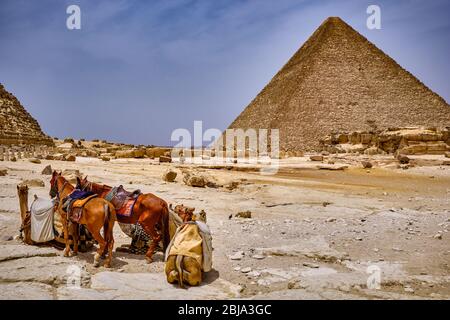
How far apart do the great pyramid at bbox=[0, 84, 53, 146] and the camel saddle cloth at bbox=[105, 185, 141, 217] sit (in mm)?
27877

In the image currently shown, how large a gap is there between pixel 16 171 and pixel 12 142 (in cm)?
2077

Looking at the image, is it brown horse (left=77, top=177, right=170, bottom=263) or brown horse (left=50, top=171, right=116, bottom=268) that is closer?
brown horse (left=50, top=171, right=116, bottom=268)

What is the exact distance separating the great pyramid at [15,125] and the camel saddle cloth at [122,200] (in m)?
27.9

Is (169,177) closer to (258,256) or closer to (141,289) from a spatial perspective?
(258,256)

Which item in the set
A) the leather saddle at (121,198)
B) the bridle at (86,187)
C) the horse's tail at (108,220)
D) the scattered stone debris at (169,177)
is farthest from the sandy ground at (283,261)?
the scattered stone debris at (169,177)

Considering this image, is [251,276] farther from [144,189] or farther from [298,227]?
[144,189]

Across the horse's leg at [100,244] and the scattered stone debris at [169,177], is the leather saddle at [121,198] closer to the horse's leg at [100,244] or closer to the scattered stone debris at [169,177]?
the horse's leg at [100,244]

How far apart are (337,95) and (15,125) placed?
45.5 m

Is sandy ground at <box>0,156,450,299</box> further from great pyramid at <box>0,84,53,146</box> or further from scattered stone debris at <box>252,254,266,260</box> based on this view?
great pyramid at <box>0,84,53,146</box>

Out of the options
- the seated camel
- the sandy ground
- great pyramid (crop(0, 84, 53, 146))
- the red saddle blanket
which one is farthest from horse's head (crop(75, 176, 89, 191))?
great pyramid (crop(0, 84, 53, 146))

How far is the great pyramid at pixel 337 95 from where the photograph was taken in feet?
181

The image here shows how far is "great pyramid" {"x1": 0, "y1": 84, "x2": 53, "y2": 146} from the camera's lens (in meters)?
30.1
